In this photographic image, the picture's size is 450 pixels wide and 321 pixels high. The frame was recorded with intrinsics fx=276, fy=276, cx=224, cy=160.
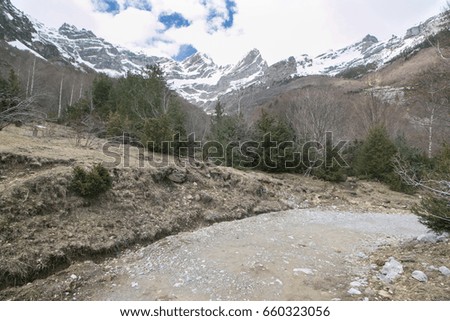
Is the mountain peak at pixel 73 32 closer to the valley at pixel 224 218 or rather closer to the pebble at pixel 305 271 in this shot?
the valley at pixel 224 218

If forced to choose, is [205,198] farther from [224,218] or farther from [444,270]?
[444,270]

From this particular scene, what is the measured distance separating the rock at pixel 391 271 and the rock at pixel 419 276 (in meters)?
0.26

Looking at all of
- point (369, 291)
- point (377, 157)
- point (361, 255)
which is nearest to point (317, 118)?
point (377, 157)

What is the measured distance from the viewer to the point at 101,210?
8297 millimetres

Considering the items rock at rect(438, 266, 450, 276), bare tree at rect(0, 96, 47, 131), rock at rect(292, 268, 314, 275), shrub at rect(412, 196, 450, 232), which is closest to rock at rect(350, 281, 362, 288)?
rock at rect(292, 268, 314, 275)

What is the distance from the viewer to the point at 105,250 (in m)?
6.98

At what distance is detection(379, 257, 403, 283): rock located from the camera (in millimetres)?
5020

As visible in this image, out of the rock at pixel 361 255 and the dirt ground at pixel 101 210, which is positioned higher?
the dirt ground at pixel 101 210

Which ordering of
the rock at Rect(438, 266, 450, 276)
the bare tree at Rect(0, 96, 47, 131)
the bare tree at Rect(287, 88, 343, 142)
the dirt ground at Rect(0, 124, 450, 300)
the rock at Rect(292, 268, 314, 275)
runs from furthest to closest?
the bare tree at Rect(287, 88, 343, 142)
the bare tree at Rect(0, 96, 47, 131)
the dirt ground at Rect(0, 124, 450, 300)
the rock at Rect(292, 268, 314, 275)
the rock at Rect(438, 266, 450, 276)

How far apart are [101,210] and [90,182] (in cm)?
94

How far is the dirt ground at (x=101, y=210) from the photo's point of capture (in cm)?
566

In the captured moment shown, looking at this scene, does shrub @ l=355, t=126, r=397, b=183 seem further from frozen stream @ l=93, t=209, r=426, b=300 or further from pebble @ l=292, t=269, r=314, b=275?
pebble @ l=292, t=269, r=314, b=275

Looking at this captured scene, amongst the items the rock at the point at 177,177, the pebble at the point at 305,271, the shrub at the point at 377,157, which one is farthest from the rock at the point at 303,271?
the shrub at the point at 377,157

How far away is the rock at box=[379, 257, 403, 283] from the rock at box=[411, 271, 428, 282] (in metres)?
0.26
